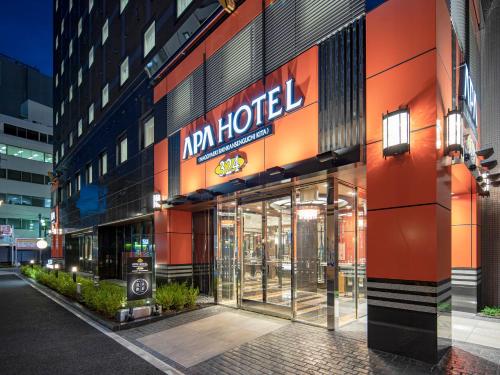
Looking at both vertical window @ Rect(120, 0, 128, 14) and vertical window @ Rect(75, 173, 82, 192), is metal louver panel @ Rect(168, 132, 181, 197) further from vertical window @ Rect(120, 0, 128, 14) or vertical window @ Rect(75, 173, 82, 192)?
vertical window @ Rect(75, 173, 82, 192)

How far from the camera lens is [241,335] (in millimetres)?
8570

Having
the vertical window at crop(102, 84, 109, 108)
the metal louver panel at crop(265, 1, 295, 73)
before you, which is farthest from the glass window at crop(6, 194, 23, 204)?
the metal louver panel at crop(265, 1, 295, 73)

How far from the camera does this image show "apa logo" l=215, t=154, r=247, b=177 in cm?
1087

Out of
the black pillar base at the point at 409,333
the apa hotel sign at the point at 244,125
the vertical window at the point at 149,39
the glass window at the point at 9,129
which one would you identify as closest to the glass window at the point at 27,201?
the glass window at the point at 9,129

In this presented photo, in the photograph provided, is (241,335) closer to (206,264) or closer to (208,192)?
(208,192)

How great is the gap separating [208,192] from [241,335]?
4867 millimetres

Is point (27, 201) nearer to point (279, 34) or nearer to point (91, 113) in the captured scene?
point (91, 113)

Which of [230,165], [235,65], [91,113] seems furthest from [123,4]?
[230,165]

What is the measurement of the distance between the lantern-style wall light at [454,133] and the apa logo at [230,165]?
18.2 ft

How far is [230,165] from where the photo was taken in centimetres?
1132

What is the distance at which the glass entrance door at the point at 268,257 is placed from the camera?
1055cm

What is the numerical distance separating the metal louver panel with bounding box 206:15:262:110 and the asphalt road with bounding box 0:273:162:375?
7.78 m

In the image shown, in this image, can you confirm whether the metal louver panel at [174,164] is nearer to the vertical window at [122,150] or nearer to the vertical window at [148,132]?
the vertical window at [148,132]

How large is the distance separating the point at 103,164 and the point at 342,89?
19.0m
